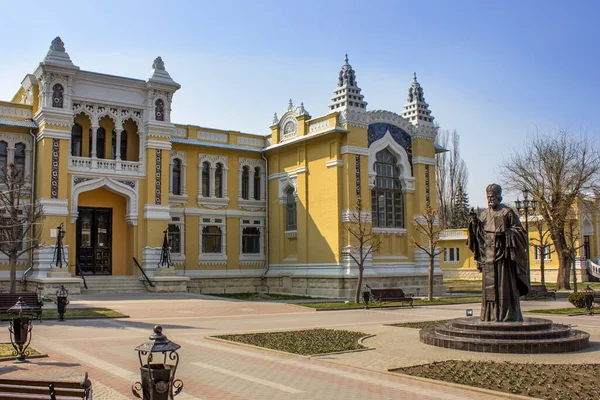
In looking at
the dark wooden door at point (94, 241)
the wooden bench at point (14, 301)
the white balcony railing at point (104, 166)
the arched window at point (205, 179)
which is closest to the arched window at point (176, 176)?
the arched window at point (205, 179)

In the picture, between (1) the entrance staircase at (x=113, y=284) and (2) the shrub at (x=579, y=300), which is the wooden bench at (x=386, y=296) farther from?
(1) the entrance staircase at (x=113, y=284)

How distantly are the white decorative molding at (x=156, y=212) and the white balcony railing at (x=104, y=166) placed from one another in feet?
6.39

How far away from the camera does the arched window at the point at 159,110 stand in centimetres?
3331

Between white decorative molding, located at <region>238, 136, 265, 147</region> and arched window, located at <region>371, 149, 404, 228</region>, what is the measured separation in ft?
26.7

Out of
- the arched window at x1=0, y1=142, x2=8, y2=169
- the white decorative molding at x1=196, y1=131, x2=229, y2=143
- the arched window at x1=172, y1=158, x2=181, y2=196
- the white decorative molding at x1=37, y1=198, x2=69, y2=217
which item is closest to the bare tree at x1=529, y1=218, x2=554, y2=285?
the white decorative molding at x1=196, y1=131, x2=229, y2=143

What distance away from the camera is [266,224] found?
3788 cm

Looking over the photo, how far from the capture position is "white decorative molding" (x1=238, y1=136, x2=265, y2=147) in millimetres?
37781

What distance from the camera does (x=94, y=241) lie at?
33.0m

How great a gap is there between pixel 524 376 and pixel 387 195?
24.4 m

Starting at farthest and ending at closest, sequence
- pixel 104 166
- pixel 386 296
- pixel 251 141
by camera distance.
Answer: pixel 251 141 → pixel 104 166 → pixel 386 296

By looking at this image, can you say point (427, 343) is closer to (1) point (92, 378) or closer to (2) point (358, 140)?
(1) point (92, 378)

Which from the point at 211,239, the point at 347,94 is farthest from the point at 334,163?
the point at 211,239

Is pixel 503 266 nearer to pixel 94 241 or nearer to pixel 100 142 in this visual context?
pixel 94 241

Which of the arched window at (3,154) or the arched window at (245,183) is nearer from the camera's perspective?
the arched window at (3,154)
